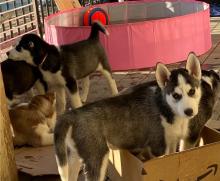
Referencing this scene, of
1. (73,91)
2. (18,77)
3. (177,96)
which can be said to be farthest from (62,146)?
(18,77)

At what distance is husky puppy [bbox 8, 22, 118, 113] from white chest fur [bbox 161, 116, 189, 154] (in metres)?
1.90

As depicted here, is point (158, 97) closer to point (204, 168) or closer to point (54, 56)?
point (204, 168)

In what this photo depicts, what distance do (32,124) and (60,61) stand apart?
3.31 feet

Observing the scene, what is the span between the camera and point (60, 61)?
4.90 metres

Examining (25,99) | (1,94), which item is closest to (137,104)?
(1,94)

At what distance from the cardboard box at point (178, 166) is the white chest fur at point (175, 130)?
0.72 ft

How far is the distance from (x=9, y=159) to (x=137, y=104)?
1084 millimetres

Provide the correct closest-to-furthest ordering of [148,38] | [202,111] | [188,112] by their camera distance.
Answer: [188,112] < [202,111] < [148,38]

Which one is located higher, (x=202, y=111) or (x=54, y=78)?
(x=202, y=111)

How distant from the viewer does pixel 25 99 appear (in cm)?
572

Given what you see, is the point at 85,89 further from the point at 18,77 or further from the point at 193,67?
the point at 193,67

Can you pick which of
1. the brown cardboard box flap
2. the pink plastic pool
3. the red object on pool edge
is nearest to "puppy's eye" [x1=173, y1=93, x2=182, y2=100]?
the brown cardboard box flap

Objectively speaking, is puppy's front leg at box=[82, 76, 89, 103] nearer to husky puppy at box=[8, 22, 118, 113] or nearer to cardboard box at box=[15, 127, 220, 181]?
husky puppy at box=[8, 22, 118, 113]

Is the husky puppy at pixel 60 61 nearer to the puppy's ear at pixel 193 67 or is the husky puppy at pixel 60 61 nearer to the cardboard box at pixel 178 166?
the cardboard box at pixel 178 166
